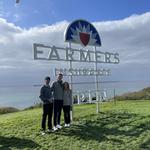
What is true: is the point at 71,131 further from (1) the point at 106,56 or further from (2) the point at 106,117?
(1) the point at 106,56

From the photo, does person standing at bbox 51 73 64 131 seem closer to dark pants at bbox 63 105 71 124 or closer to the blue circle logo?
dark pants at bbox 63 105 71 124

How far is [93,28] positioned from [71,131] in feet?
17.8

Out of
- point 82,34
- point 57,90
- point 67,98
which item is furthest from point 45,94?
point 82,34

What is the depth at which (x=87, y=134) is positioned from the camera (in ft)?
44.1

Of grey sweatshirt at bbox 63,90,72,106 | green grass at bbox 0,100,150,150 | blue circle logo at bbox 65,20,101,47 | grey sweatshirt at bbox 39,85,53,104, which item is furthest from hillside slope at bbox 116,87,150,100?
grey sweatshirt at bbox 39,85,53,104

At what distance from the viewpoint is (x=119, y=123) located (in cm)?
1487

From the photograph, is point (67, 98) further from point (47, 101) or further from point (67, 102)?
point (47, 101)

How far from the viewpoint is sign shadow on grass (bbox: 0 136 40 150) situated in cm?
1245

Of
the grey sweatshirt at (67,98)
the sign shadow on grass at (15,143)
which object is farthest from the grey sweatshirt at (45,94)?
the sign shadow on grass at (15,143)

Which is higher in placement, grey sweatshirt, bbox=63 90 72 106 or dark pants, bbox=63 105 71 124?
grey sweatshirt, bbox=63 90 72 106

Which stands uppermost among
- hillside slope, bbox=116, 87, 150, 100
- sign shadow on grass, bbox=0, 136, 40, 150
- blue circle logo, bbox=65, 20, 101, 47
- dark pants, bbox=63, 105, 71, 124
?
blue circle logo, bbox=65, 20, 101, 47

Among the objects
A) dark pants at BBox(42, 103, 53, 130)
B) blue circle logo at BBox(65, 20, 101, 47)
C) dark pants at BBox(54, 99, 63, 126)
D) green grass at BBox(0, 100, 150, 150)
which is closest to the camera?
green grass at BBox(0, 100, 150, 150)

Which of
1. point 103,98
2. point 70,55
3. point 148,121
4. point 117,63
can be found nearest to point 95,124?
point 148,121

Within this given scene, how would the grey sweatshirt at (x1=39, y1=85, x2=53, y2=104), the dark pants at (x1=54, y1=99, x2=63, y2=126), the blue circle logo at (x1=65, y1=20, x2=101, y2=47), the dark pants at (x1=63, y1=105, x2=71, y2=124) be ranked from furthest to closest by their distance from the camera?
the blue circle logo at (x1=65, y1=20, x2=101, y2=47) < the dark pants at (x1=63, y1=105, x2=71, y2=124) < the dark pants at (x1=54, y1=99, x2=63, y2=126) < the grey sweatshirt at (x1=39, y1=85, x2=53, y2=104)
